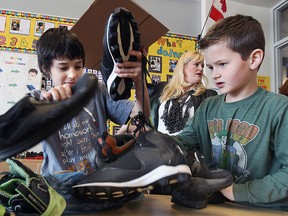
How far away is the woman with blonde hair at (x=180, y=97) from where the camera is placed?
136cm

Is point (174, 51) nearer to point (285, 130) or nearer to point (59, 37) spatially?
point (59, 37)

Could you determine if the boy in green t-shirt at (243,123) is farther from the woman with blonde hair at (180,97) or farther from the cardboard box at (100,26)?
the woman with blonde hair at (180,97)

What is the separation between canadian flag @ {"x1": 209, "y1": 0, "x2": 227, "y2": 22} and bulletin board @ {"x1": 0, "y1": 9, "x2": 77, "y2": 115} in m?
1.34

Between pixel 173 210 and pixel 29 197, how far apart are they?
0.24m

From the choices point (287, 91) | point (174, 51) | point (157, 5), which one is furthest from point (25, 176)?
point (157, 5)

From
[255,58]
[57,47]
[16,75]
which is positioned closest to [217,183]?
[255,58]

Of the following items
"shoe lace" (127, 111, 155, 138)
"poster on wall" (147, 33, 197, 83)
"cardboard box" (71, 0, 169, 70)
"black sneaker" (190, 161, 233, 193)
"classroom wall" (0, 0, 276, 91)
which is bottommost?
"black sneaker" (190, 161, 233, 193)

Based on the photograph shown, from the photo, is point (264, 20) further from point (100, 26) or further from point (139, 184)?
point (139, 184)

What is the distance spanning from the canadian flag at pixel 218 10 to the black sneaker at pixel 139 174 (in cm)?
208

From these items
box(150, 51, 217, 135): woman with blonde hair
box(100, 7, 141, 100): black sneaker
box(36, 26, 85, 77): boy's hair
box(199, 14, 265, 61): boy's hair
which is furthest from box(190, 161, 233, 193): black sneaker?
box(150, 51, 217, 135): woman with blonde hair

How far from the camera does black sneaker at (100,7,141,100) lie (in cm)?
51

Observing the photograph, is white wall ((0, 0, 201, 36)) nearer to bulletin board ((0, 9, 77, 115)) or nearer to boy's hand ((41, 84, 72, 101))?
bulletin board ((0, 9, 77, 115))

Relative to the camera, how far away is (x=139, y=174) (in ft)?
1.34

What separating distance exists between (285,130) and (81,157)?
463 mm
